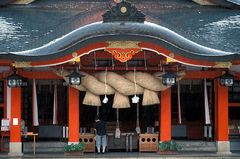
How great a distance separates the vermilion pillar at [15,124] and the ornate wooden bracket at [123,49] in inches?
135

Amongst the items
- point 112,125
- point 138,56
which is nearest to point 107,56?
point 138,56

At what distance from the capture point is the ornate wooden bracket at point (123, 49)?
17.2 metres

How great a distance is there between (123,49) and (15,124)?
4.31m

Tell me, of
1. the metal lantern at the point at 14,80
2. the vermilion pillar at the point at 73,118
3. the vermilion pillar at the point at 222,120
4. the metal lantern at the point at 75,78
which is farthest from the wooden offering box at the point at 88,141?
the vermilion pillar at the point at 222,120

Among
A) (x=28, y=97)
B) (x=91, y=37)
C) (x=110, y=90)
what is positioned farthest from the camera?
(x=28, y=97)

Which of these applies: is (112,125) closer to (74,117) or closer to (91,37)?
(74,117)

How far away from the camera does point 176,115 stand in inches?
864

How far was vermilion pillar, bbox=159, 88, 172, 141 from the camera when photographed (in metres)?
18.4

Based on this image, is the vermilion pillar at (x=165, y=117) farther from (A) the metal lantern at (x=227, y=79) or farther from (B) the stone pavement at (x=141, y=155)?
(A) the metal lantern at (x=227, y=79)

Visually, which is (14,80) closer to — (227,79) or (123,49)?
(123,49)

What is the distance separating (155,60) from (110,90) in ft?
5.97

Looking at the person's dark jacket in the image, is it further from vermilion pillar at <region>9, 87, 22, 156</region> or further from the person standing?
vermilion pillar at <region>9, 87, 22, 156</region>

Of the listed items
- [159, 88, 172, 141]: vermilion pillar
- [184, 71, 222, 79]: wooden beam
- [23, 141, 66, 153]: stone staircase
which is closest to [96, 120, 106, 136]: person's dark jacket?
[23, 141, 66, 153]: stone staircase

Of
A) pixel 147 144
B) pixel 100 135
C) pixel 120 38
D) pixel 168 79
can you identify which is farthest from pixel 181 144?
pixel 120 38
